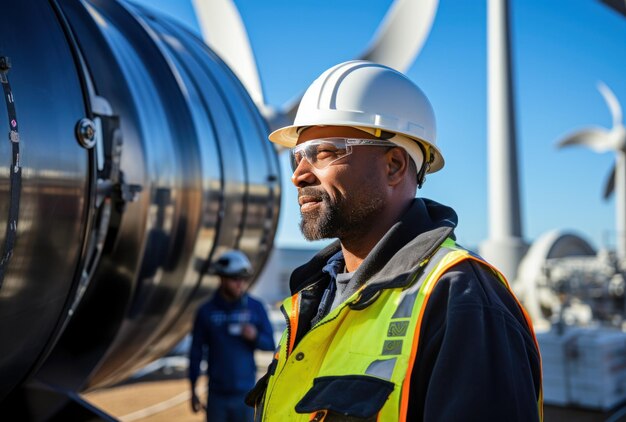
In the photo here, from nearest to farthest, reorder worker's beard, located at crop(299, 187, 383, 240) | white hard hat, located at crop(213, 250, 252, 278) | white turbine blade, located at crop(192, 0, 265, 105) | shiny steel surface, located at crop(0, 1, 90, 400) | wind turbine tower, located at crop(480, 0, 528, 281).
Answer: worker's beard, located at crop(299, 187, 383, 240)
shiny steel surface, located at crop(0, 1, 90, 400)
white hard hat, located at crop(213, 250, 252, 278)
white turbine blade, located at crop(192, 0, 265, 105)
wind turbine tower, located at crop(480, 0, 528, 281)

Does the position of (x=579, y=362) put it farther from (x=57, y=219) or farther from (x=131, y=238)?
(x=57, y=219)

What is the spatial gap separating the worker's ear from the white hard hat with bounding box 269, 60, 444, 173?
0.15 ft

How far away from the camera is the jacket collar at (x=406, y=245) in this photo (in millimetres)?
1354

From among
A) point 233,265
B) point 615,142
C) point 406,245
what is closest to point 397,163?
point 406,245

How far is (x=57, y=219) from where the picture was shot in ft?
6.36

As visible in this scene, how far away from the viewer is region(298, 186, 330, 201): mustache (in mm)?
1587

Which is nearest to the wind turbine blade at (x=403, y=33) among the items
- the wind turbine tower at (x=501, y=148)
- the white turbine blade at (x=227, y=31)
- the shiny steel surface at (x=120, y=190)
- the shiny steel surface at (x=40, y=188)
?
the white turbine blade at (x=227, y=31)

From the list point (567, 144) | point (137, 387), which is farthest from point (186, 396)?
point (567, 144)

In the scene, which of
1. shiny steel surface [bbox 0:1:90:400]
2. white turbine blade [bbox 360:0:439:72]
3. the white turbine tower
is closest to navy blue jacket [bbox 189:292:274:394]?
shiny steel surface [bbox 0:1:90:400]

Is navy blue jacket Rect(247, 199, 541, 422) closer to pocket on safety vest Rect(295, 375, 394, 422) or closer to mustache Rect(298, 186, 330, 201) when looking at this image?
pocket on safety vest Rect(295, 375, 394, 422)

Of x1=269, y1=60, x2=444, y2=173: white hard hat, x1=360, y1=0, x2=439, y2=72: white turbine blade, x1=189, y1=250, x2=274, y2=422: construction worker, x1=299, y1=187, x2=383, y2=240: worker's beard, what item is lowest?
x1=189, y1=250, x2=274, y2=422: construction worker

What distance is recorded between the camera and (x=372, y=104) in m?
1.61

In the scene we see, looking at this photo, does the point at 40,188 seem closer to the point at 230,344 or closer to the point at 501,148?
the point at 230,344

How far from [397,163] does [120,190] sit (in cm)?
120
